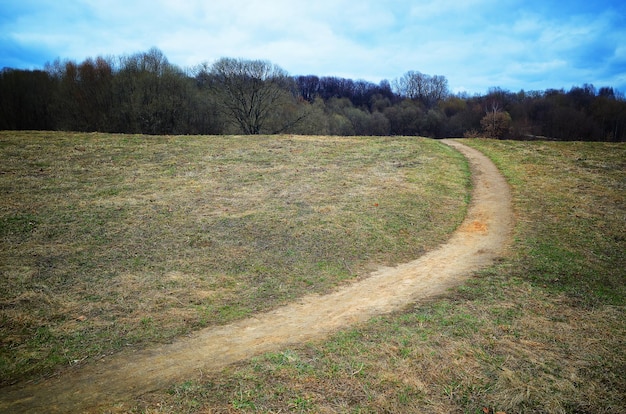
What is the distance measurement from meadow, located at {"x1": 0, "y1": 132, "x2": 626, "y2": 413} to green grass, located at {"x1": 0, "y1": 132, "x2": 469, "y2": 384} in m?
0.06

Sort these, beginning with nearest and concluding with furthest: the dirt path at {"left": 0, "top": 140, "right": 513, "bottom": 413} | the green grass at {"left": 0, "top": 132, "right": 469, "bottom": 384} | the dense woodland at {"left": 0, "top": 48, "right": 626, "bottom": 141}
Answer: the dirt path at {"left": 0, "top": 140, "right": 513, "bottom": 413} → the green grass at {"left": 0, "top": 132, "right": 469, "bottom": 384} → the dense woodland at {"left": 0, "top": 48, "right": 626, "bottom": 141}

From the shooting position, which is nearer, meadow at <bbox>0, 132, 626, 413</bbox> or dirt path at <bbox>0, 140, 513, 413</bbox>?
Answer: dirt path at <bbox>0, 140, 513, 413</bbox>

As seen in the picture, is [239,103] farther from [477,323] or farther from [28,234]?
[477,323]

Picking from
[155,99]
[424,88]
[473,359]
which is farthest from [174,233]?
[424,88]

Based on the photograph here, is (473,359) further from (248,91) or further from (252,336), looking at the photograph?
(248,91)

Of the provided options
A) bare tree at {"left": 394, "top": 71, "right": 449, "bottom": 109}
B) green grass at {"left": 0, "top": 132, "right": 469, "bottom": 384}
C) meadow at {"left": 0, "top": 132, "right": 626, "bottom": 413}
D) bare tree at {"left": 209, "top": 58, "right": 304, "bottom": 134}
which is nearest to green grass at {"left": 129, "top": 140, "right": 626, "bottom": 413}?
meadow at {"left": 0, "top": 132, "right": 626, "bottom": 413}

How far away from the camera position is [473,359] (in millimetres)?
5273

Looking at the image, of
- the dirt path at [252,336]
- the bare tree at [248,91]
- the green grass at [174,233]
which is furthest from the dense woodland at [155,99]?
the dirt path at [252,336]

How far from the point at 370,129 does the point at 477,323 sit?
2796 inches

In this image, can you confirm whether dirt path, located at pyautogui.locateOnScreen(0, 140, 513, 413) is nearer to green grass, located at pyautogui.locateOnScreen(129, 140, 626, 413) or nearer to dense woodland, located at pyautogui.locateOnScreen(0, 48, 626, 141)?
green grass, located at pyautogui.locateOnScreen(129, 140, 626, 413)

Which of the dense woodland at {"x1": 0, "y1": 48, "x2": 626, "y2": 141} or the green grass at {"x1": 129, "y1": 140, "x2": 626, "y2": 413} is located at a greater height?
the dense woodland at {"x1": 0, "y1": 48, "x2": 626, "y2": 141}

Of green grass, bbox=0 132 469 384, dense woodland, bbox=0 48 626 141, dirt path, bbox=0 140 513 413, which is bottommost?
dirt path, bbox=0 140 513 413

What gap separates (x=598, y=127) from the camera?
69.1 metres

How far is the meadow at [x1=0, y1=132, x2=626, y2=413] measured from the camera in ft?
15.6
